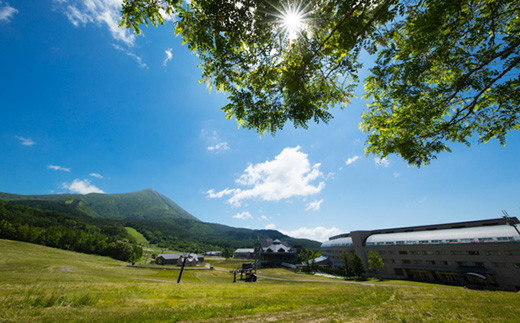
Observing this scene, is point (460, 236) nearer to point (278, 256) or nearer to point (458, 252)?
point (458, 252)

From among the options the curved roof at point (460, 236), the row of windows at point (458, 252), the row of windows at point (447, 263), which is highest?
the curved roof at point (460, 236)

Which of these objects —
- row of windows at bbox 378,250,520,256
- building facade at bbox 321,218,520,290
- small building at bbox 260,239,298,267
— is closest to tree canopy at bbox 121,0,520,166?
building facade at bbox 321,218,520,290

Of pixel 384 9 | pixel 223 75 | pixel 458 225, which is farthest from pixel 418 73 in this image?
pixel 458 225

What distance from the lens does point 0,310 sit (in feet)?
26.6

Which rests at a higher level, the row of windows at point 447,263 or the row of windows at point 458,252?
the row of windows at point 458,252

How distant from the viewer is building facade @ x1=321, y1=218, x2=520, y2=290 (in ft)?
130

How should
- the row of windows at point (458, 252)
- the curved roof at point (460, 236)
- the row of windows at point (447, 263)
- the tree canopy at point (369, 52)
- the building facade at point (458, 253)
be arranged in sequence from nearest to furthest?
the tree canopy at point (369, 52) → the building facade at point (458, 253) → the row of windows at point (458, 252) → the row of windows at point (447, 263) → the curved roof at point (460, 236)

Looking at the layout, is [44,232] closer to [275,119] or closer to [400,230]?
[275,119]

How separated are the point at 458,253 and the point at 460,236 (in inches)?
193

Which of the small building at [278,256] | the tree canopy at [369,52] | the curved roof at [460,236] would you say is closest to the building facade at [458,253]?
the curved roof at [460,236]

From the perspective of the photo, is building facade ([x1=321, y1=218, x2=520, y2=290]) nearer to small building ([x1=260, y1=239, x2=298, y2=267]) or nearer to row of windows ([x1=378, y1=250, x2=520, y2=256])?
row of windows ([x1=378, y1=250, x2=520, y2=256])

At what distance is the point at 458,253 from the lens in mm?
47125

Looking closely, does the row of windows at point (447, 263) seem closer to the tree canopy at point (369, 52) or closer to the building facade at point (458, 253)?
the building facade at point (458, 253)

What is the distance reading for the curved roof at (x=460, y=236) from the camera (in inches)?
1667
